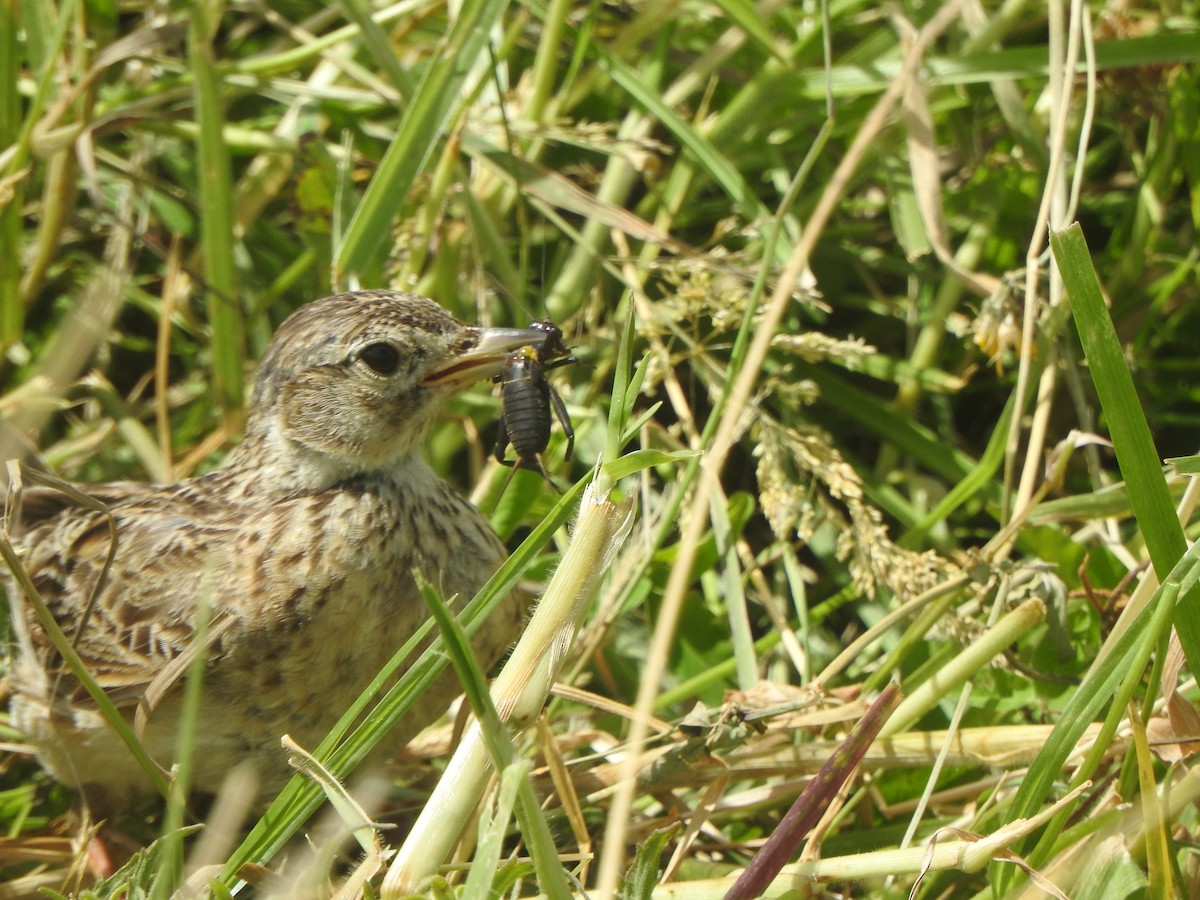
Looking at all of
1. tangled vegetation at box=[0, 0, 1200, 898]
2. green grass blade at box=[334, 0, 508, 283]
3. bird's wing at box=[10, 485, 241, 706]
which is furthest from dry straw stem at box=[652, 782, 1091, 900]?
green grass blade at box=[334, 0, 508, 283]

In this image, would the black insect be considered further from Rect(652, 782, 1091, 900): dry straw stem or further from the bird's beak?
Rect(652, 782, 1091, 900): dry straw stem

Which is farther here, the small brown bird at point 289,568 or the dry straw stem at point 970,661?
the small brown bird at point 289,568

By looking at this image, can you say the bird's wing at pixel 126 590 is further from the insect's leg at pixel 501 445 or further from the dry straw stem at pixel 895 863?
the dry straw stem at pixel 895 863

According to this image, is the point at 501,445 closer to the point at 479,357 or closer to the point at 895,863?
the point at 479,357

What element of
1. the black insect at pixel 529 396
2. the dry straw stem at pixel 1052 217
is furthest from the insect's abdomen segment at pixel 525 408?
the dry straw stem at pixel 1052 217

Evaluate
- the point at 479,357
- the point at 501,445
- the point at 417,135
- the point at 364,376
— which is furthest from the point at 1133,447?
the point at 417,135

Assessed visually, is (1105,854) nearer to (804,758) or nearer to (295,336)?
(804,758)

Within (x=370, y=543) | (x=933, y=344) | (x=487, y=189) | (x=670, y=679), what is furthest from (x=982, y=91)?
(x=370, y=543)

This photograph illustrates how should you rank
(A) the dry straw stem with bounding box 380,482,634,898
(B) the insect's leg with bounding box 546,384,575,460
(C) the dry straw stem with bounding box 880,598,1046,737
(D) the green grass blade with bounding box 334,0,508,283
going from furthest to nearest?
1. (D) the green grass blade with bounding box 334,0,508,283
2. (B) the insect's leg with bounding box 546,384,575,460
3. (C) the dry straw stem with bounding box 880,598,1046,737
4. (A) the dry straw stem with bounding box 380,482,634,898
